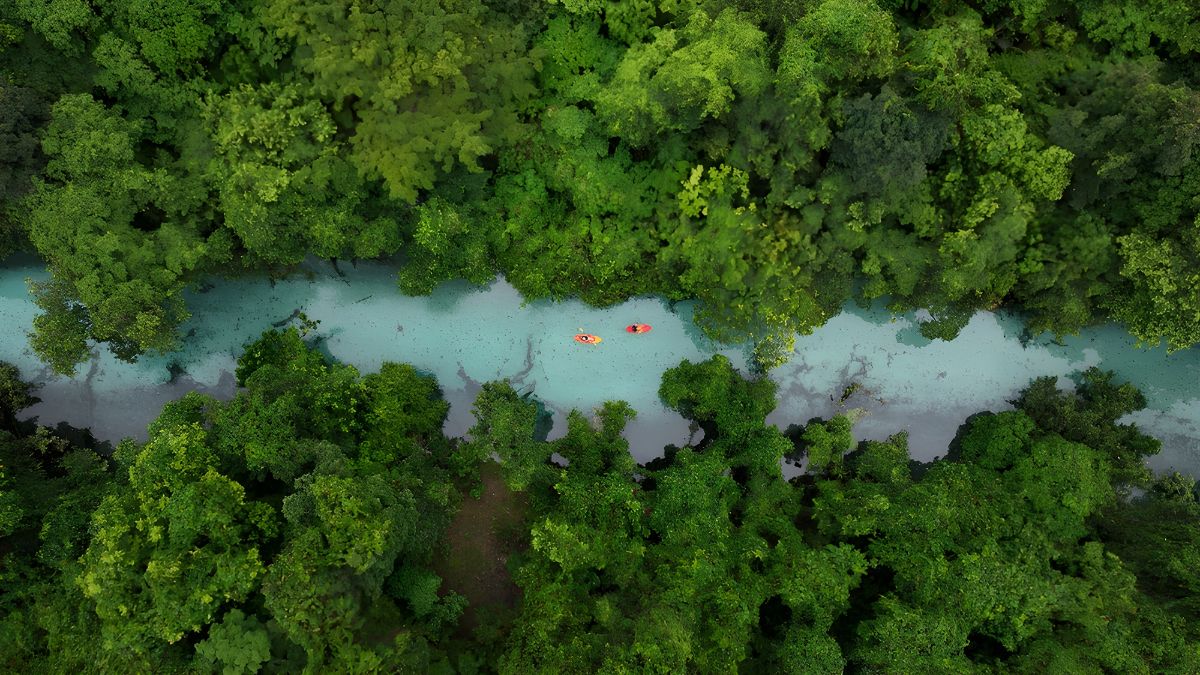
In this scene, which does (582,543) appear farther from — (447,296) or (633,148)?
(633,148)

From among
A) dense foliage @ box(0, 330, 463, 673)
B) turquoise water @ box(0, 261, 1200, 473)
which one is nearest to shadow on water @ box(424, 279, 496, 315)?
turquoise water @ box(0, 261, 1200, 473)

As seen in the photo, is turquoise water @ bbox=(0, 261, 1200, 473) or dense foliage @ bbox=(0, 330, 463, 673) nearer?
dense foliage @ bbox=(0, 330, 463, 673)

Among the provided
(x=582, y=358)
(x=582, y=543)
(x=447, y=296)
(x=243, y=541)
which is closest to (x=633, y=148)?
(x=582, y=358)

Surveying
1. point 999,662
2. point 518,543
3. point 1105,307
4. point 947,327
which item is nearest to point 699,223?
point 947,327

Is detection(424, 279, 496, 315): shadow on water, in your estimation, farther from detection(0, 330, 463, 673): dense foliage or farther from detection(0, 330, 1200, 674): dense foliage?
detection(0, 330, 463, 673): dense foliage

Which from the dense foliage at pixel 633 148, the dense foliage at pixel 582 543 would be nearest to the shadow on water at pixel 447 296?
the dense foliage at pixel 633 148

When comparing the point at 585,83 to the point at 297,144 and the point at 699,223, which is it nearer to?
the point at 699,223

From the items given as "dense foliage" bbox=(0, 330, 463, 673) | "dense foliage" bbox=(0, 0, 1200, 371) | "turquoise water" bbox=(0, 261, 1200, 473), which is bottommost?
"dense foliage" bbox=(0, 330, 463, 673)
